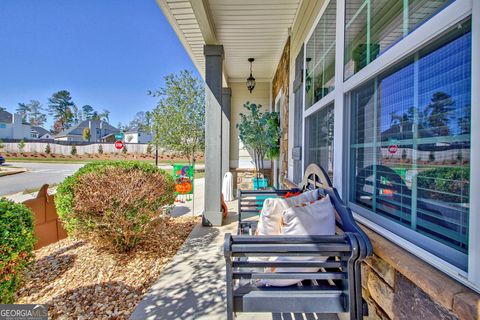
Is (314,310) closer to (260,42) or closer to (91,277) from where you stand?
(91,277)

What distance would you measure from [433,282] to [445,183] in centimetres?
39

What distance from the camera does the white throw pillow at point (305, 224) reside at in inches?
49.9

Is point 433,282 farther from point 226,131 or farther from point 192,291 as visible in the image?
point 226,131

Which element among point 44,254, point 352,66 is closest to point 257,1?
point 352,66

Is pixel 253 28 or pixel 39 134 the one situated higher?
pixel 39 134

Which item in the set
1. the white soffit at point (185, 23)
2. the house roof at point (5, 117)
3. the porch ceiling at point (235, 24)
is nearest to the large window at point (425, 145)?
the porch ceiling at point (235, 24)

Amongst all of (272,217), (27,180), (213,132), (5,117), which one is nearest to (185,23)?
(213,132)

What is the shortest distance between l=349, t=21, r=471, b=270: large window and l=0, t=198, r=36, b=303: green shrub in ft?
8.56

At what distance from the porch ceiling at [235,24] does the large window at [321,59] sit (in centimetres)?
102

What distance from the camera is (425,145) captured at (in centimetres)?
103

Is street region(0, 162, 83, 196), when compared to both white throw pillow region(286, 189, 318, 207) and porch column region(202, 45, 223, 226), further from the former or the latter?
white throw pillow region(286, 189, 318, 207)

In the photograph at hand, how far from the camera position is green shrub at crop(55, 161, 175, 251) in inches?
102

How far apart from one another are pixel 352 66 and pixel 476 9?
987 millimetres

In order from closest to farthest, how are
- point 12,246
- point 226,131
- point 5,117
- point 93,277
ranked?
point 12,246
point 93,277
point 226,131
point 5,117
